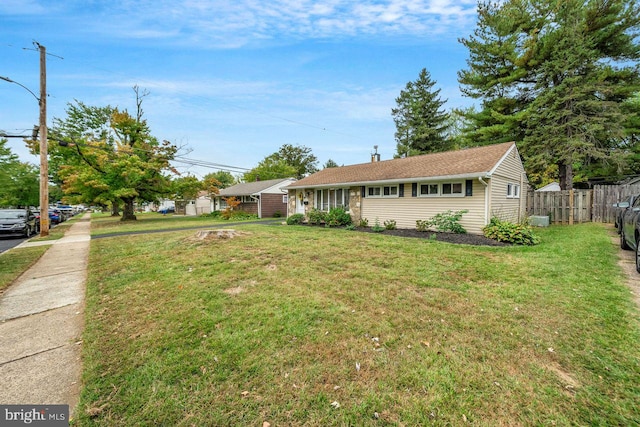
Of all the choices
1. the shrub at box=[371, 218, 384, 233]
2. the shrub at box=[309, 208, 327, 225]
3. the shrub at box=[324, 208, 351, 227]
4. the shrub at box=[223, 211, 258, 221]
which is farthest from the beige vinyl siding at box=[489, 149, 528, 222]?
the shrub at box=[223, 211, 258, 221]

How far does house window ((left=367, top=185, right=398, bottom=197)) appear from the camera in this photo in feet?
40.8

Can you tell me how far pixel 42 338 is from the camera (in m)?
3.20

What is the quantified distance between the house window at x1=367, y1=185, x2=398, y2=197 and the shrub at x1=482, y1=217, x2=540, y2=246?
4292 millimetres

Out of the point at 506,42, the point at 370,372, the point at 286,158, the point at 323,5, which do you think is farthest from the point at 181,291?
the point at 286,158

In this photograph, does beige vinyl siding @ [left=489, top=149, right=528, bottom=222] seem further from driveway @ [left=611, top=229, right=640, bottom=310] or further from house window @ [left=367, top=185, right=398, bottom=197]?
house window @ [left=367, top=185, right=398, bottom=197]

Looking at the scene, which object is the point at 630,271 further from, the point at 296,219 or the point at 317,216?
the point at 296,219

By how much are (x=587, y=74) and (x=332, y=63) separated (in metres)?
14.7

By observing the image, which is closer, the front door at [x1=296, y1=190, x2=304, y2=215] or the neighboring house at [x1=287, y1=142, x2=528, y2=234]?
the neighboring house at [x1=287, y1=142, x2=528, y2=234]

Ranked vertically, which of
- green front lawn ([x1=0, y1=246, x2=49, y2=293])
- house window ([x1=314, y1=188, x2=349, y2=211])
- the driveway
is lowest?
green front lawn ([x1=0, y1=246, x2=49, y2=293])

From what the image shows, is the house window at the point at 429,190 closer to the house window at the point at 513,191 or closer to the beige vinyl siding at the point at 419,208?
the beige vinyl siding at the point at 419,208

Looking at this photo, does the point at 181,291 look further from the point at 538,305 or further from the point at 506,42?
the point at 506,42

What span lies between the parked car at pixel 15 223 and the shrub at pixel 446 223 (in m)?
19.3

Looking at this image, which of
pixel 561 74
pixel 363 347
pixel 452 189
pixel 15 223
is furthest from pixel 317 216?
pixel 561 74

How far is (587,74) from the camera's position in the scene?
48.6 ft
